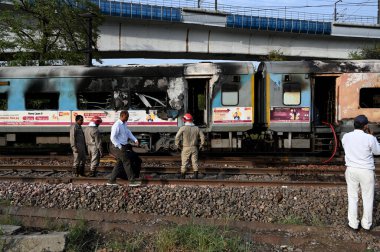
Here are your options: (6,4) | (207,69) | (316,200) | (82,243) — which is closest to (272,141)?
(207,69)

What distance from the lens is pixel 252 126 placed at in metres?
12.5

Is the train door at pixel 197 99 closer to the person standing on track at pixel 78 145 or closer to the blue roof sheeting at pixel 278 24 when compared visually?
the person standing on track at pixel 78 145

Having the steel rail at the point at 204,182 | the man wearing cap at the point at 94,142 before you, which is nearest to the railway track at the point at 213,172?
the steel rail at the point at 204,182

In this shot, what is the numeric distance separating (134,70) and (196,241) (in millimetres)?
9289

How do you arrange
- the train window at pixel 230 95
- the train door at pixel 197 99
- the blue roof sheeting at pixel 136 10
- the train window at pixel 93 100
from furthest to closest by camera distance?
1. the blue roof sheeting at pixel 136 10
2. the train door at pixel 197 99
3. the train window at pixel 93 100
4. the train window at pixel 230 95

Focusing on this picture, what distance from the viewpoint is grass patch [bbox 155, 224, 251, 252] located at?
427cm

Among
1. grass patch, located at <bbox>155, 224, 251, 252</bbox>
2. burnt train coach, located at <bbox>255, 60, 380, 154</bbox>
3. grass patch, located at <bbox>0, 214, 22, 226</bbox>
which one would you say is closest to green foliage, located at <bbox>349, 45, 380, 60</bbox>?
burnt train coach, located at <bbox>255, 60, 380, 154</bbox>

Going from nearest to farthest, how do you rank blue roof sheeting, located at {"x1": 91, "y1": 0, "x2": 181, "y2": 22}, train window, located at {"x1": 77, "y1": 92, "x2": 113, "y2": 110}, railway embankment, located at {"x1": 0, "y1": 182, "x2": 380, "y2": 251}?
railway embankment, located at {"x1": 0, "y1": 182, "x2": 380, "y2": 251} → train window, located at {"x1": 77, "y1": 92, "x2": 113, "y2": 110} → blue roof sheeting, located at {"x1": 91, "y1": 0, "x2": 181, "y2": 22}

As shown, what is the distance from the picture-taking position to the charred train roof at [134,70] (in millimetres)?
12555

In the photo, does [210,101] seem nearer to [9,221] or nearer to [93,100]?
[93,100]

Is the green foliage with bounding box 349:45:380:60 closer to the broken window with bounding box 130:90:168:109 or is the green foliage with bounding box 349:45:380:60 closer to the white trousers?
the broken window with bounding box 130:90:168:109

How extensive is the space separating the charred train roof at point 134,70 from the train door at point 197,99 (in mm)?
701

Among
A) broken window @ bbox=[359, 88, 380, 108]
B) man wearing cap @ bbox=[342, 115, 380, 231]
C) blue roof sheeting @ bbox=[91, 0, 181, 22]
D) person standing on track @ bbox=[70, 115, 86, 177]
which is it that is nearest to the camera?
man wearing cap @ bbox=[342, 115, 380, 231]

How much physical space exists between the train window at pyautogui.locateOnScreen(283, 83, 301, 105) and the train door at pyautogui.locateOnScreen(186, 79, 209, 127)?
2751 mm
